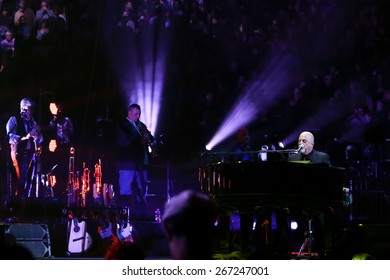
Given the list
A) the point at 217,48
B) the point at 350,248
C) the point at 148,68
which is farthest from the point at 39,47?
the point at 350,248

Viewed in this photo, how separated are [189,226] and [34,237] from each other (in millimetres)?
5808

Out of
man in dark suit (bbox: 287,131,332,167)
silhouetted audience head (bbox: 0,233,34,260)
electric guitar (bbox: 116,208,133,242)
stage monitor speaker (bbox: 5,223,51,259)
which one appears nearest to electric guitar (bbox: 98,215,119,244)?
electric guitar (bbox: 116,208,133,242)

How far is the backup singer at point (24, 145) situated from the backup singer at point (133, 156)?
123 cm

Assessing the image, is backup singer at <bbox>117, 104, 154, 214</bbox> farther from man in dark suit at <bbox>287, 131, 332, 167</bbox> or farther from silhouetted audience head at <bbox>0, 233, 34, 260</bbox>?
silhouetted audience head at <bbox>0, 233, 34, 260</bbox>

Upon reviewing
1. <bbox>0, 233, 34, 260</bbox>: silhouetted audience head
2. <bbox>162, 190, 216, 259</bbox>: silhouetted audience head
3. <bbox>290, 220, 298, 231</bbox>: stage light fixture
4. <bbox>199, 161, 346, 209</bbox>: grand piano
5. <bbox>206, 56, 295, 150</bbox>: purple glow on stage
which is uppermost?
<bbox>206, 56, 295, 150</bbox>: purple glow on stage

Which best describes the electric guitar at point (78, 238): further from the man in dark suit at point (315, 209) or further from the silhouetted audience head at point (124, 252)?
the silhouetted audience head at point (124, 252)

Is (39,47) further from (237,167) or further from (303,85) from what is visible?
(237,167)

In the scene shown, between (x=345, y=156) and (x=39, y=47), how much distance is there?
17.0 ft

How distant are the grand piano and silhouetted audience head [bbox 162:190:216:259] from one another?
14.2ft

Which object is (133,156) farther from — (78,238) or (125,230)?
(78,238)

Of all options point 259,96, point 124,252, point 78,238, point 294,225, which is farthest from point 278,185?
point 259,96

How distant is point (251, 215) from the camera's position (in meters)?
7.85

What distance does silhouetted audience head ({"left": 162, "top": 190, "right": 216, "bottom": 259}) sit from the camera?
286 cm

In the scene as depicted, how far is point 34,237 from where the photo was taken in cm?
835
